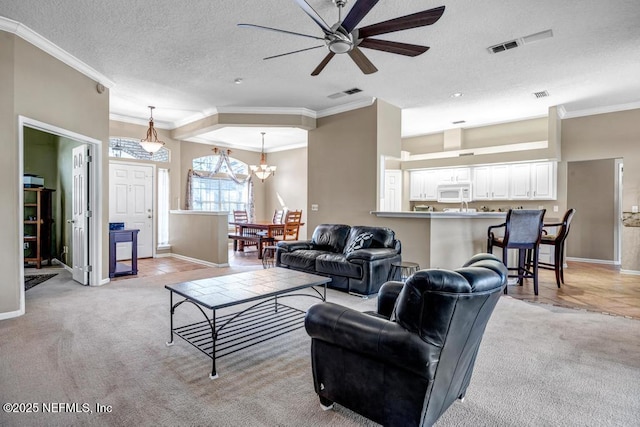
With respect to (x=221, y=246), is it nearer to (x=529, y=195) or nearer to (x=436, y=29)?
(x=436, y=29)

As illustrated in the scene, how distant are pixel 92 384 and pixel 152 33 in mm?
3409

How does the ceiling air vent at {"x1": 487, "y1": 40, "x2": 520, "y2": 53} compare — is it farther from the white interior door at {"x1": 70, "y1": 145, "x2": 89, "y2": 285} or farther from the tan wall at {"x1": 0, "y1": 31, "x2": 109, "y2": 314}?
A: the white interior door at {"x1": 70, "y1": 145, "x2": 89, "y2": 285}

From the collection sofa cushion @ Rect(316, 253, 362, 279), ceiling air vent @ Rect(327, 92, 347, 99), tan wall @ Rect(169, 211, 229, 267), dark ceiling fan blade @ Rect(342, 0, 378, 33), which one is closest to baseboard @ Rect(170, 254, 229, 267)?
tan wall @ Rect(169, 211, 229, 267)

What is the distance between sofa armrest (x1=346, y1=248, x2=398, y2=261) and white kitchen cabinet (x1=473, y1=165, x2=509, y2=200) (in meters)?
3.98

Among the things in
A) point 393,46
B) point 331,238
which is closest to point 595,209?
point 331,238

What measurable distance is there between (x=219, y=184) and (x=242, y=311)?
727 cm

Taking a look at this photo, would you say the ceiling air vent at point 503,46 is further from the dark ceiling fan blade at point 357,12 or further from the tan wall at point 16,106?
the tan wall at point 16,106

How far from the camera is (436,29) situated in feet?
11.7

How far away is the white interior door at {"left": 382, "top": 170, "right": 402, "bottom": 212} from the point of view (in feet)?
25.9

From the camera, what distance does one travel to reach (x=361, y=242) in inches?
183

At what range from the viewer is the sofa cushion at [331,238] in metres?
5.09

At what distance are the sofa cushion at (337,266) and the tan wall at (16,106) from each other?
10.9 ft

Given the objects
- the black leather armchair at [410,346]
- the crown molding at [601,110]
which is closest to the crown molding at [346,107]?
the crown molding at [601,110]

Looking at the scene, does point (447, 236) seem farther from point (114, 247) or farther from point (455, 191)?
point (114, 247)
